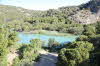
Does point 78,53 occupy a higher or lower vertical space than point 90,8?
lower

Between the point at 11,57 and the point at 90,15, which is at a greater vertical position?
the point at 90,15

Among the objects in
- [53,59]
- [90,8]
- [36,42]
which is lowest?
[53,59]

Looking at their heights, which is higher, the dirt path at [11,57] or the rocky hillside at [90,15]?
the rocky hillside at [90,15]

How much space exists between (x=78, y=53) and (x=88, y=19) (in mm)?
61891

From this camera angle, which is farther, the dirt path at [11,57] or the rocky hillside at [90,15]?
the rocky hillside at [90,15]

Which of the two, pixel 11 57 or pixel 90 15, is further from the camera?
pixel 90 15

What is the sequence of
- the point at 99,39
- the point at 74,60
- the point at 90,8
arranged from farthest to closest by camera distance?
the point at 90,8, the point at 99,39, the point at 74,60

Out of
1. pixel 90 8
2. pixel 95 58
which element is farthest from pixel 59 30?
pixel 95 58

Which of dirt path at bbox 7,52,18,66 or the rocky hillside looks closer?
dirt path at bbox 7,52,18,66

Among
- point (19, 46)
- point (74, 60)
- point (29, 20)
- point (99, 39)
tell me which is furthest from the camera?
point (29, 20)

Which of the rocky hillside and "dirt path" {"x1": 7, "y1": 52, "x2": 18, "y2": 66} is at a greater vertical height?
the rocky hillside

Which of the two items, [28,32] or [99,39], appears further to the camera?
[28,32]

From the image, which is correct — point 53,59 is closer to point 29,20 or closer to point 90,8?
point 29,20

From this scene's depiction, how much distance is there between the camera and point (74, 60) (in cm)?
1773
